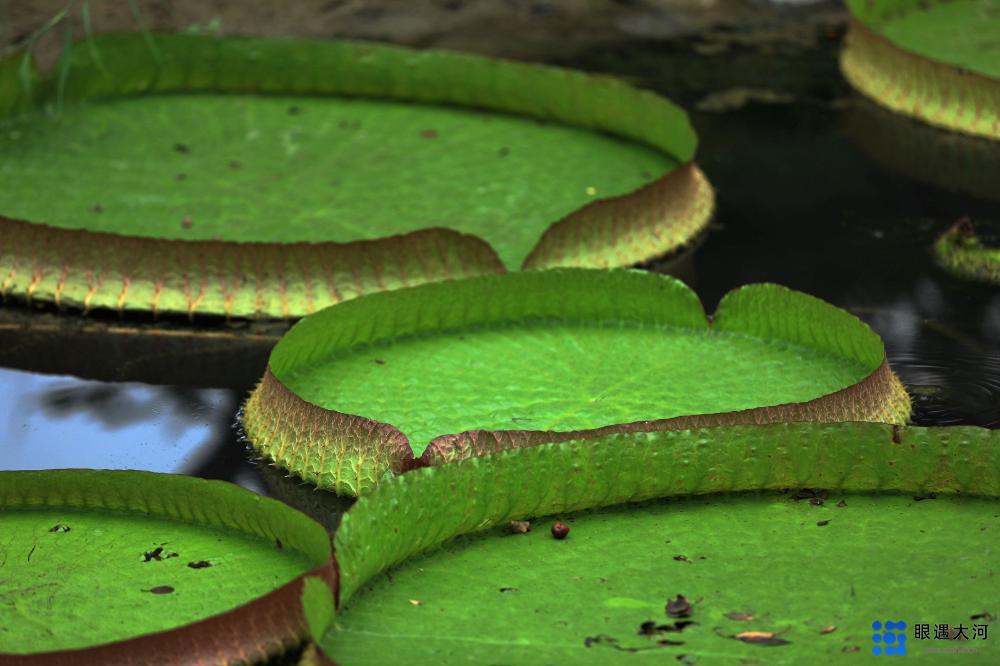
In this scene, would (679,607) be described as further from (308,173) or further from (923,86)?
(923,86)

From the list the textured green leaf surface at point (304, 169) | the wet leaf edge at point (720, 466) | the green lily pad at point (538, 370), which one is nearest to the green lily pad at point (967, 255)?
the textured green leaf surface at point (304, 169)

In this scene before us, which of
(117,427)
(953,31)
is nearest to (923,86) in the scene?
(953,31)

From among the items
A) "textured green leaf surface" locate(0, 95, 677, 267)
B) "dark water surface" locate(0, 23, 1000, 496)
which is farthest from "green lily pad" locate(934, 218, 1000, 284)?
"textured green leaf surface" locate(0, 95, 677, 267)

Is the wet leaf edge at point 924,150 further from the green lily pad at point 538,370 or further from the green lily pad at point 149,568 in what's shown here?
the green lily pad at point 149,568

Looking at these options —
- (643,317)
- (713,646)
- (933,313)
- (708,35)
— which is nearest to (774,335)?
(643,317)

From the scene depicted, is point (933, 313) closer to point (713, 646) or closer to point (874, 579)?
point (874, 579)
